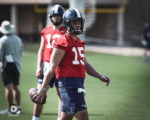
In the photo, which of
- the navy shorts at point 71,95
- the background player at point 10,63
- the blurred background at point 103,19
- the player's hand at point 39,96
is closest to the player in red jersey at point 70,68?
the navy shorts at point 71,95

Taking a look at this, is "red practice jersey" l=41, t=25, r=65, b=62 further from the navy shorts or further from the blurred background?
the blurred background

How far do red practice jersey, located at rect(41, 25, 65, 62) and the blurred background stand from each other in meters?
24.9

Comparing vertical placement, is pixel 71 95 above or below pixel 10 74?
above

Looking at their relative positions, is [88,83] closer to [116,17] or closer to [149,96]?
[149,96]

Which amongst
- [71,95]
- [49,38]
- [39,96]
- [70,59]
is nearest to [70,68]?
[70,59]

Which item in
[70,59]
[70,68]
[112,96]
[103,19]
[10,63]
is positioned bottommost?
[103,19]

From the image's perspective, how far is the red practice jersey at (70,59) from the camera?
581 cm

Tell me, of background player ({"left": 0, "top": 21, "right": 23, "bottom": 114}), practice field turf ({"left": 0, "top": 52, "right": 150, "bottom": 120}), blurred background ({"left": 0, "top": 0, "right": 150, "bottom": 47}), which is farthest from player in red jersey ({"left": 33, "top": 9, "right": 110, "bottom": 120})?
blurred background ({"left": 0, "top": 0, "right": 150, "bottom": 47})

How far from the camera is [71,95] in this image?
19.1 feet

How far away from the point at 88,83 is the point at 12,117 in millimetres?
5433

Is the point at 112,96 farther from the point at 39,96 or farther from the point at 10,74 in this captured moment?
the point at 39,96

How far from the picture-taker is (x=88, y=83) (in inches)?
548

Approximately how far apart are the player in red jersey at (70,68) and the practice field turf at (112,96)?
9.75ft

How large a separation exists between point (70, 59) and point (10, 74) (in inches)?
145
